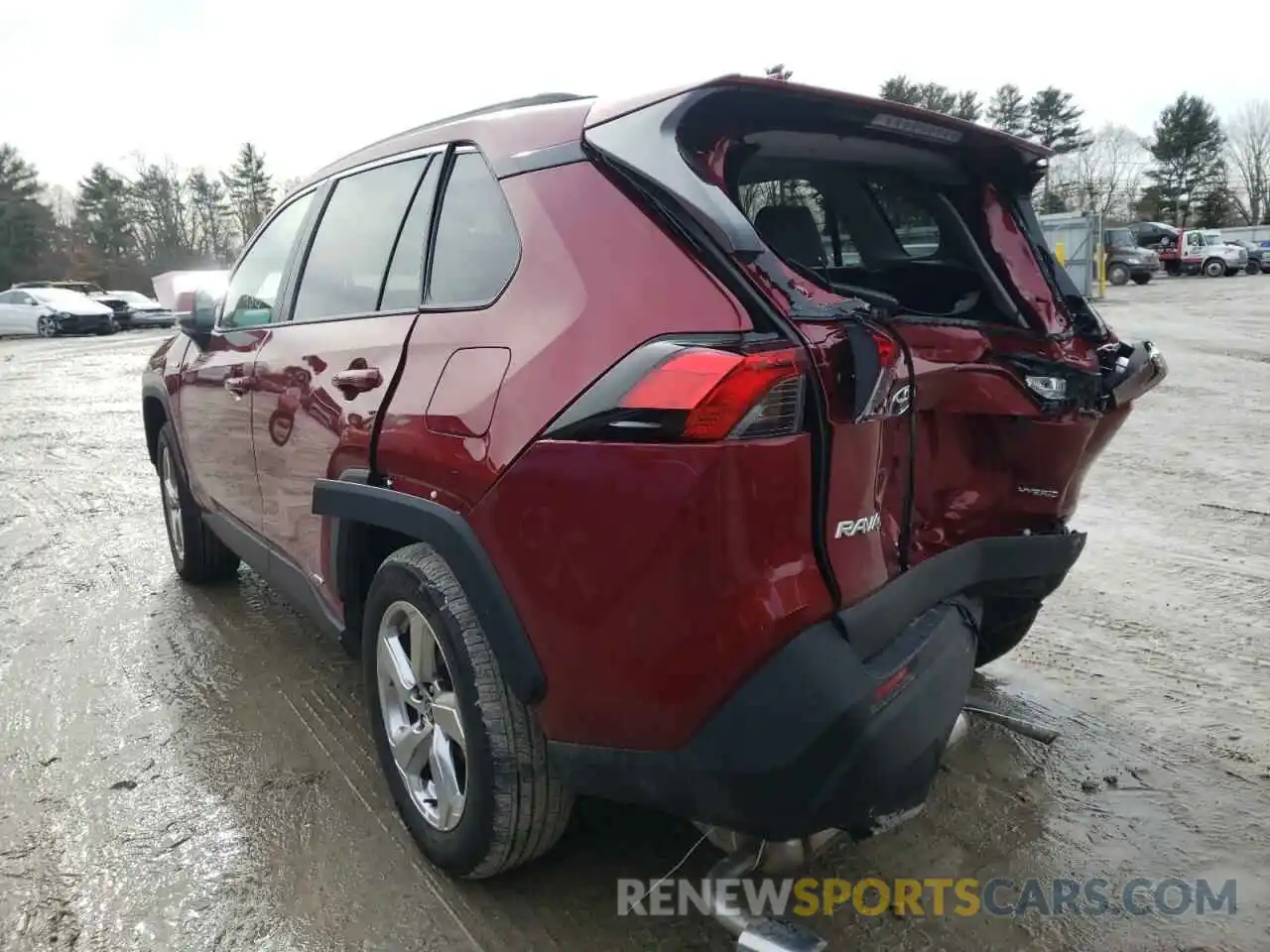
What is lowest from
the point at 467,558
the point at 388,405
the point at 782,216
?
the point at 467,558

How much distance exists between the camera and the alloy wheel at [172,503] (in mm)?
4852

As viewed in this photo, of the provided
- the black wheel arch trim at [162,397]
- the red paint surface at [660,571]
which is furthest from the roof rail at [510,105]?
the black wheel arch trim at [162,397]

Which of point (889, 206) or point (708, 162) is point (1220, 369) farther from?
point (708, 162)

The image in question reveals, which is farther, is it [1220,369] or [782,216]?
[1220,369]

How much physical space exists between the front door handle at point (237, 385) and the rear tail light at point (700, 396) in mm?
2068

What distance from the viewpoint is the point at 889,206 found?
304 centimetres

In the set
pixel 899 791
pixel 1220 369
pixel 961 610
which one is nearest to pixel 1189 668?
pixel 961 610

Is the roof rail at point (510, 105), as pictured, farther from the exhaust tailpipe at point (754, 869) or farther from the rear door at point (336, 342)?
the exhaust tailpipe at point (754, 869)

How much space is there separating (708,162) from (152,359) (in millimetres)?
3982

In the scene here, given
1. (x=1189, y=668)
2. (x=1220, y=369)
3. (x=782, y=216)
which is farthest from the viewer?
(x=1220, y=369)

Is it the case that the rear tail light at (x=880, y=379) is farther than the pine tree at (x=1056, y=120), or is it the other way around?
the pine tree at (x=1056, y=120)

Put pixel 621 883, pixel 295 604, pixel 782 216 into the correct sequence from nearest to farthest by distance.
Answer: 1. pixel 621 883
2. pixel 782 216
3. pixel 295 604

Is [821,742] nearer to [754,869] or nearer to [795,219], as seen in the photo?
[754,869]

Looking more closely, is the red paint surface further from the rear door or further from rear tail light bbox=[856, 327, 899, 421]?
the rear door
